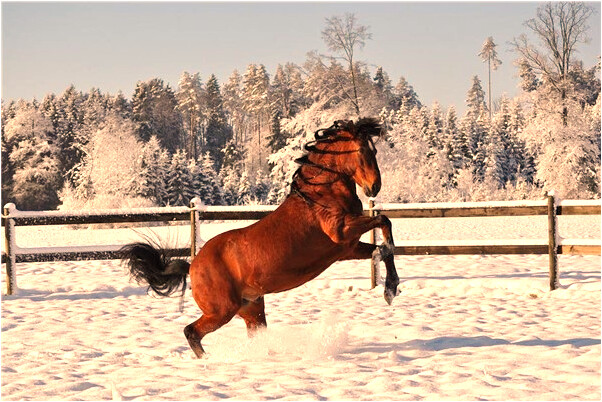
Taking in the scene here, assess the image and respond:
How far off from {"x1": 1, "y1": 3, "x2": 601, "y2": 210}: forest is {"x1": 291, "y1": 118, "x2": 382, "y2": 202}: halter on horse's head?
61.9ft

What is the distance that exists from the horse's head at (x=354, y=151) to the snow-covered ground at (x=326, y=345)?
148 cm

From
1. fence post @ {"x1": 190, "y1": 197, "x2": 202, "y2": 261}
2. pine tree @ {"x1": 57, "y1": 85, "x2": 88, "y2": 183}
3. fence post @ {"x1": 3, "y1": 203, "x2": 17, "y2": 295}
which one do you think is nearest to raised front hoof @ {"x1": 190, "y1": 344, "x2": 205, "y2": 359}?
fence post @ {"x1": 190, "y1": 197, "x2": 202, "y2": 261}

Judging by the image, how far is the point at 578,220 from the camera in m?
31.3

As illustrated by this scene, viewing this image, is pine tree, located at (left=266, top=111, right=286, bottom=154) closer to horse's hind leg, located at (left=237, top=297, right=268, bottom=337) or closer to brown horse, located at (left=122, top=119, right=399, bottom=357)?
horse's hind leg, located at (left=237, top=297, right=268, bottom=337)

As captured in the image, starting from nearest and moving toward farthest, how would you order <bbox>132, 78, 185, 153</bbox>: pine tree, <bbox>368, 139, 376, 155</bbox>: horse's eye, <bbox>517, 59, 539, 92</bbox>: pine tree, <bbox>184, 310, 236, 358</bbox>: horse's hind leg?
<bbox>368, 139, 376, 155</bbox>: horse's eye, <bbox>184, 310, 236, 358</bbox>: horse's hind leg, <bbox>517, 59, 539, 92</bbox>: pine tree, <bbox>132, 78, 185, 153</bbox>: pine tree

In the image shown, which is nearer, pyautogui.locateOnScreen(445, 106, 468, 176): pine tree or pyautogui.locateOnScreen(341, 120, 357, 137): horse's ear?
pyautogui.locateOnScreen(341, 120, 357, 137): horse's ear

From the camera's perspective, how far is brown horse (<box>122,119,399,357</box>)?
6039mm

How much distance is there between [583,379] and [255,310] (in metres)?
2.78

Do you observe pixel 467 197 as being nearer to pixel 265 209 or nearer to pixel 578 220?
pixel 578 220

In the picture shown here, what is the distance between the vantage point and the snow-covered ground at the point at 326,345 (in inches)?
218

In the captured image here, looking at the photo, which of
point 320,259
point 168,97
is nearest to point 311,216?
point 320,259

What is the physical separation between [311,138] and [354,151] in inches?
1152

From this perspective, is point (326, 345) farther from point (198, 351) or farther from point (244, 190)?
point (244, 190)

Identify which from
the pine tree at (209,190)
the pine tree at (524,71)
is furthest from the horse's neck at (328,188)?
the pine tree at (209,190)
